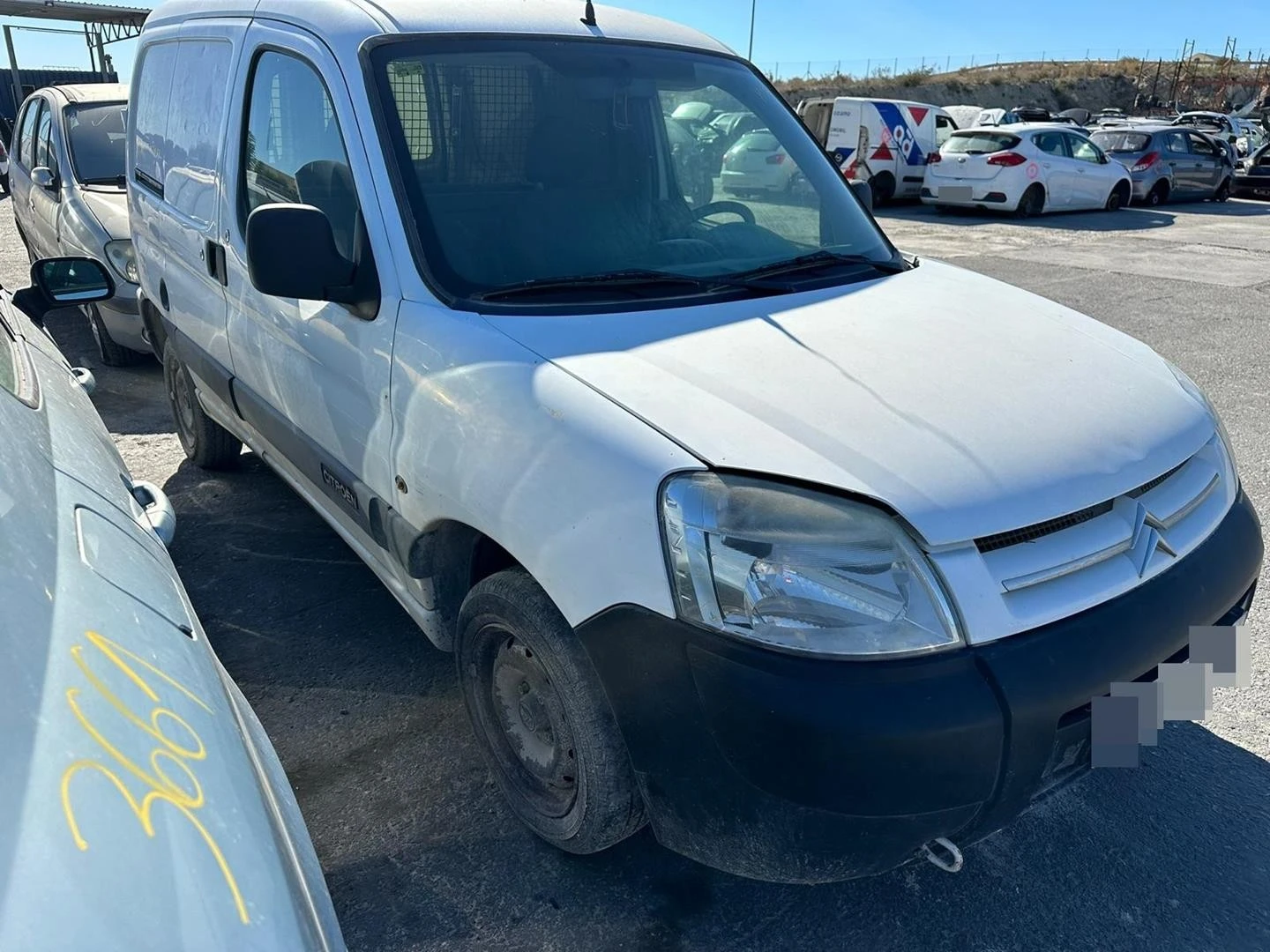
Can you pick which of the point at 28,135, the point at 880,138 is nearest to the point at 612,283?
the point at 28,135

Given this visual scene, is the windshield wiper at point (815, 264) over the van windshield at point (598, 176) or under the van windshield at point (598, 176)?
under

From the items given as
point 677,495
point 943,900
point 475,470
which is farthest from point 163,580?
point 943,900

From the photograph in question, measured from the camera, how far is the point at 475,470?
2.12 meters

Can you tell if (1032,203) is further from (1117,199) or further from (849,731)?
(849,731)

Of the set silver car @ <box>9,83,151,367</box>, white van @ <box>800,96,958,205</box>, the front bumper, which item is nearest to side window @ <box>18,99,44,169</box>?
silver car @ <box>9,83,151,367</box>

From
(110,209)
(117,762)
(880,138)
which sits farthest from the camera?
(880,138)

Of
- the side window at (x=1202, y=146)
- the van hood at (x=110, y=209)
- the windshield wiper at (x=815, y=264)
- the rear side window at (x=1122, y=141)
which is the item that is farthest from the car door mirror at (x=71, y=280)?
the side window at (x=1202, y=146)

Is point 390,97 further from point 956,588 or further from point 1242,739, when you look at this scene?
point 1242,739

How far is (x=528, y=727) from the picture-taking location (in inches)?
92.8

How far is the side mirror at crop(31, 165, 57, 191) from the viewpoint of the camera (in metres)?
7.02

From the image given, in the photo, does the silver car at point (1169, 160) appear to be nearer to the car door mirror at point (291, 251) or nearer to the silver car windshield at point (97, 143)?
the silver car windshield at point (97, 143)

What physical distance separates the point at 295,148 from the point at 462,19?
648mm

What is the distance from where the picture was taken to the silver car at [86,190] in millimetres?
6082

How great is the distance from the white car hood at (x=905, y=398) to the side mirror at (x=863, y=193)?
92 centimetres
